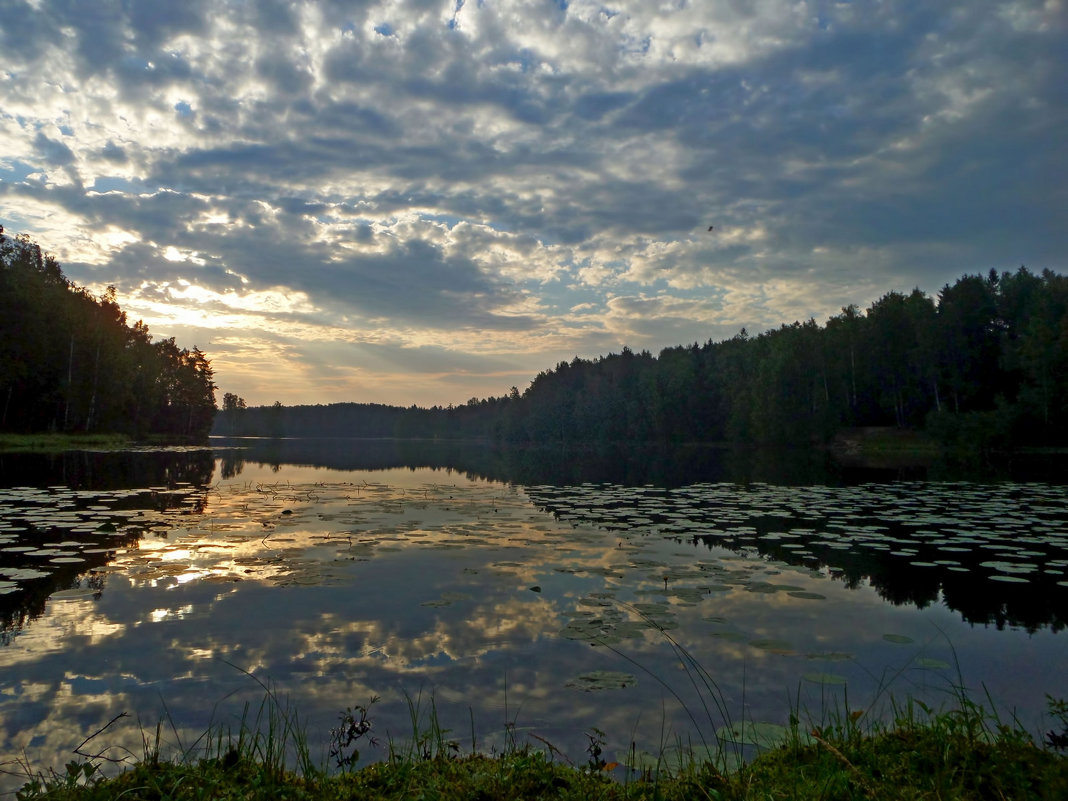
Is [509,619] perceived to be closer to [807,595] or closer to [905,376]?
[807,595]

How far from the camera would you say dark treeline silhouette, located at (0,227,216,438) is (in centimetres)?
4422

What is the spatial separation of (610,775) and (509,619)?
341cm

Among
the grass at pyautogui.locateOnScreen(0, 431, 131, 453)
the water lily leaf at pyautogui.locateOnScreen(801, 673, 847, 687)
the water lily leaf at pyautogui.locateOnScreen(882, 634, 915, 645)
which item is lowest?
the water lily leaf at pyautogui.locateOnScreen(882, 634, 915, 645)

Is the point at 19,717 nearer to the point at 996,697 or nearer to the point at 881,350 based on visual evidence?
the point at 996,697

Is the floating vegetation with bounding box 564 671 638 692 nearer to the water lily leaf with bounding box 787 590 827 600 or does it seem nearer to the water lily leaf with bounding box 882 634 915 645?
the water lily leaf with bounding box 882 634 915 645

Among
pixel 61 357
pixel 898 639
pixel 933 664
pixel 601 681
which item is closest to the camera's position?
pixel 601 681

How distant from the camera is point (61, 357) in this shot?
50594mm

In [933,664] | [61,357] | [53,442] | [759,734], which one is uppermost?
[61,357]

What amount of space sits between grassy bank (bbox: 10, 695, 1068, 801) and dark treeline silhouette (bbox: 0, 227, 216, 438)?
170 ft

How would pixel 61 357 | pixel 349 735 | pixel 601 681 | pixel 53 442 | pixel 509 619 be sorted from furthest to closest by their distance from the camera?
pixel 61 357
pixel 53 442
pixel 509 619
pixel 601 681
pixel 349 735

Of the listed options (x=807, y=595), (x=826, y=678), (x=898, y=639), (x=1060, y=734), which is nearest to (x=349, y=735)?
(x=826, y=678)

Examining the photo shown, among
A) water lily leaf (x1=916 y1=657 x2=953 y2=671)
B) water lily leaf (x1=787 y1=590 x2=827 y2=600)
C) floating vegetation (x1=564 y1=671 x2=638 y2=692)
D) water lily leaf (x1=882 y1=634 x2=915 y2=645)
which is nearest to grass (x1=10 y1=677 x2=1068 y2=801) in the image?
floating vegetation (x1=564 y1=671 x2=638 y2=692)

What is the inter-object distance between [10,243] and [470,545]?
60.8m

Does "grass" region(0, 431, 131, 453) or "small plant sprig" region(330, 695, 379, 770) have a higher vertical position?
"grass" region(0, 431, 131, 453)
